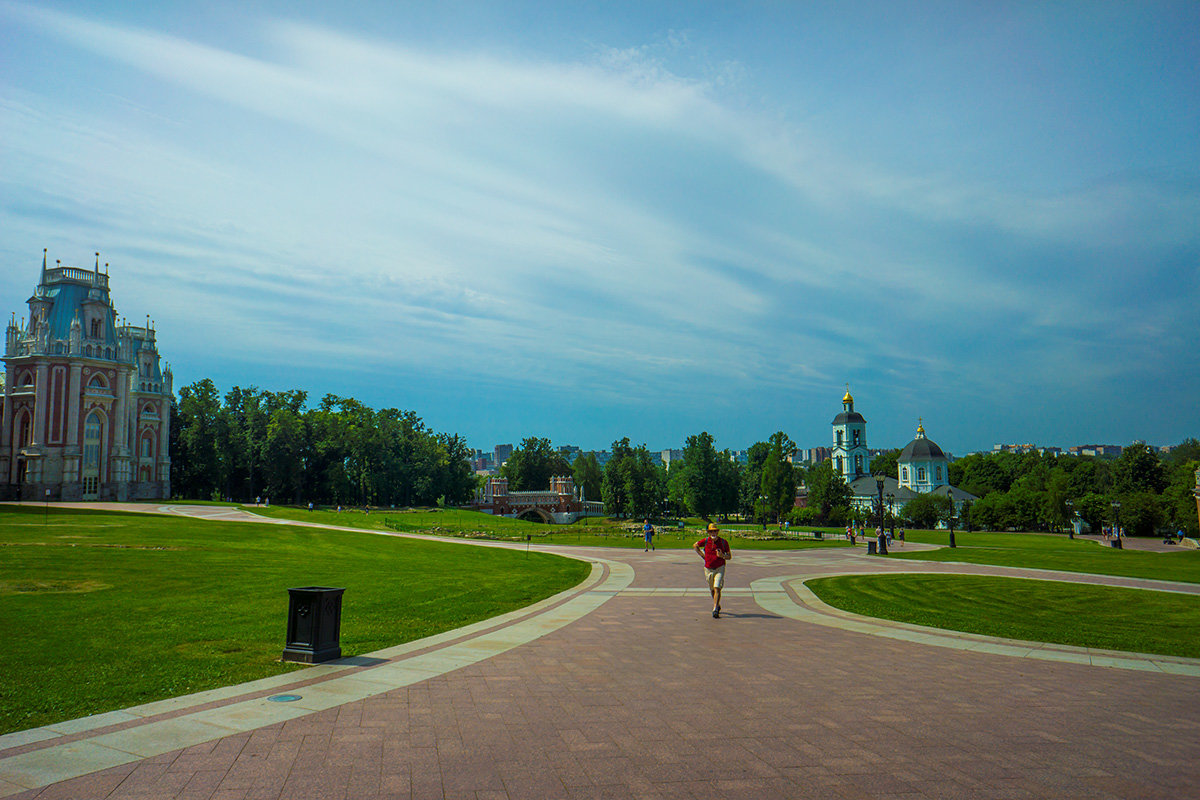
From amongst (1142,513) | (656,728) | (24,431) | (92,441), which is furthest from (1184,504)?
(24,431)

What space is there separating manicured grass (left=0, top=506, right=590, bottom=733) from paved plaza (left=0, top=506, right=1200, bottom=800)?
99 cm

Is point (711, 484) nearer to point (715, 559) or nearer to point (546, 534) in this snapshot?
point (546, 534)

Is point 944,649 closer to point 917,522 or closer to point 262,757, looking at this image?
point 262,757

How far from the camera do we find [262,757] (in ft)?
19.5

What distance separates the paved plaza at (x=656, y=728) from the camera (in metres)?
5.54

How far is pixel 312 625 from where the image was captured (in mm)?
9547

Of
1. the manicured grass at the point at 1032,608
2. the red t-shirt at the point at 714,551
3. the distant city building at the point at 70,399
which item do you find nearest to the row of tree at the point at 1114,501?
the manicured grass at the point at 1032,608

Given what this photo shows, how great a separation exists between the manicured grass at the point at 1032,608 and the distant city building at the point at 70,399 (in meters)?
72.0

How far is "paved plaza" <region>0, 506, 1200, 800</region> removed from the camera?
18.2 ft

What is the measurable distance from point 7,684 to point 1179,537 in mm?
87551

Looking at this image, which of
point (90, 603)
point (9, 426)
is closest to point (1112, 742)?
point (90, 603)

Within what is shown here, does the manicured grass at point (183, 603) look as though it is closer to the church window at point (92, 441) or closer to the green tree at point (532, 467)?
the church window at point (92, 441)

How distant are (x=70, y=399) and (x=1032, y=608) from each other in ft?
257

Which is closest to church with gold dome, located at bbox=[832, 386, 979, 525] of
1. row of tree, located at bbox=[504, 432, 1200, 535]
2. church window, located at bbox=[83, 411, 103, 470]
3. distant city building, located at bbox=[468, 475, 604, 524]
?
row of tree, located at bbox=[504, 432, 1200, 535]
